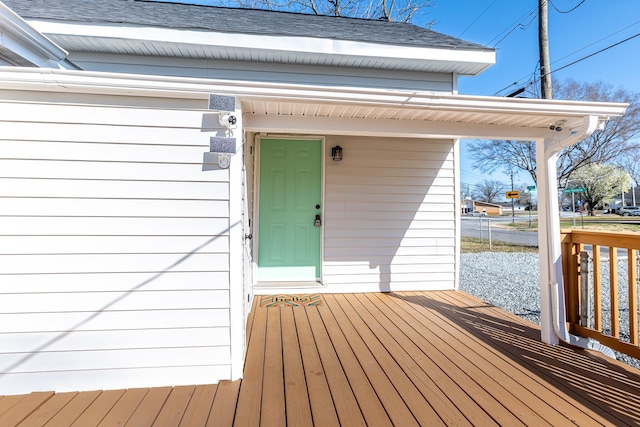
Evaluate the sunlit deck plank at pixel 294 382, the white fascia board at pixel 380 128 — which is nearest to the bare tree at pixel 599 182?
the white fascia board at pixel 380 128

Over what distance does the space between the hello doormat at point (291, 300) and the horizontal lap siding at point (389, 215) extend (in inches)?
12.3

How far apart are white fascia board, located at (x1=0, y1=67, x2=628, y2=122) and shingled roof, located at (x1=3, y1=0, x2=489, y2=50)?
1794 mm

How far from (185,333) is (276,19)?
4.18 metres

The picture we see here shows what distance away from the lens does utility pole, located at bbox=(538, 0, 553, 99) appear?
715cm

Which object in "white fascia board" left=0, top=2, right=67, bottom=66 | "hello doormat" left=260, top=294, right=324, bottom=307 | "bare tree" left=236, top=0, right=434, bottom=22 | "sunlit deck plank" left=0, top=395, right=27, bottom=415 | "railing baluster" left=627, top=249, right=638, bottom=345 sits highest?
"bare tree" left=236, top=0, right=434, bottom=22

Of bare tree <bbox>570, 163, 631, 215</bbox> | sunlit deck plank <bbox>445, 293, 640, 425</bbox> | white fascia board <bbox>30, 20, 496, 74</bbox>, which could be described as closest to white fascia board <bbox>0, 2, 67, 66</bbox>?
white fascia board <bbox>30, 20, 496, 74</bbox>

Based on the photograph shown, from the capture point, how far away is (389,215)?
3.98 metres

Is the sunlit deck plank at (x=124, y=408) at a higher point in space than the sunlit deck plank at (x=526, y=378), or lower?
lower

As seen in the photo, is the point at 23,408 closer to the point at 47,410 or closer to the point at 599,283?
the point at 47,410

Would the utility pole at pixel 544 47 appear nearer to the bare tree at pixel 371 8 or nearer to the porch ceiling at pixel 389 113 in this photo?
the bare tree at pixel 371 8

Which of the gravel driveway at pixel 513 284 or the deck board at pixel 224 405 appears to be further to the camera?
the gravel driveway at pixel 513 284

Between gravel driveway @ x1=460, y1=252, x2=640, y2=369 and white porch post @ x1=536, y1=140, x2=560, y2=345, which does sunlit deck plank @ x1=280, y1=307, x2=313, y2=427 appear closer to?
white porch post @ x1=536, y1=140, x2=560, y2=345

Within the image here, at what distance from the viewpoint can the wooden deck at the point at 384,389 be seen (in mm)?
1584

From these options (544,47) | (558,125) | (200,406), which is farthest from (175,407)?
(544,47)
